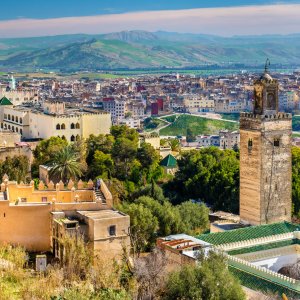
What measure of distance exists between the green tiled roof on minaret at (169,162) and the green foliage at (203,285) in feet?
45.8

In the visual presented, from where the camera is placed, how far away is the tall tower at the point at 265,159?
15000 millimetres

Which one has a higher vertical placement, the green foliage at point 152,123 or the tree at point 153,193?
the tree at point 153,193

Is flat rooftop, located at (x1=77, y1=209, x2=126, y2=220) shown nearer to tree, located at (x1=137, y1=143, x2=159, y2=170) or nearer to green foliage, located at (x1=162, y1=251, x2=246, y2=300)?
green foliage, located at (x1=162, y1=251, x2=246, y2=300)

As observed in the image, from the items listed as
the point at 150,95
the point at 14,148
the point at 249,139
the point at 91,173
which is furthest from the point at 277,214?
the point at 150,95

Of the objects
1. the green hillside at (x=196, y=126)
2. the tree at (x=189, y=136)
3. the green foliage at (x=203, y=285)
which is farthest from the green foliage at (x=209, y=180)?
the green hillside at (x=196, y=126)

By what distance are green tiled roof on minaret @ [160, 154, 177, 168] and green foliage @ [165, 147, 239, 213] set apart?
122cm

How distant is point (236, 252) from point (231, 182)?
275 inches

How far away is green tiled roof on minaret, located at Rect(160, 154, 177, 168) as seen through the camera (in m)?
24.0

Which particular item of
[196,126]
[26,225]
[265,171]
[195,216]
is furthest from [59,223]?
[196,126]

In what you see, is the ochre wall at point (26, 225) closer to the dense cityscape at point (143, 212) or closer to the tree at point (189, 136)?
the dense cityscape at point (143, 212)

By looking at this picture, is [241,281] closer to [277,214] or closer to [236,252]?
[236,252]

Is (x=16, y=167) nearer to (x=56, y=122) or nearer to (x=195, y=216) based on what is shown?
(x=56, y=122)

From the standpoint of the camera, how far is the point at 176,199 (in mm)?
20531

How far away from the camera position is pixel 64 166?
63.3ft
